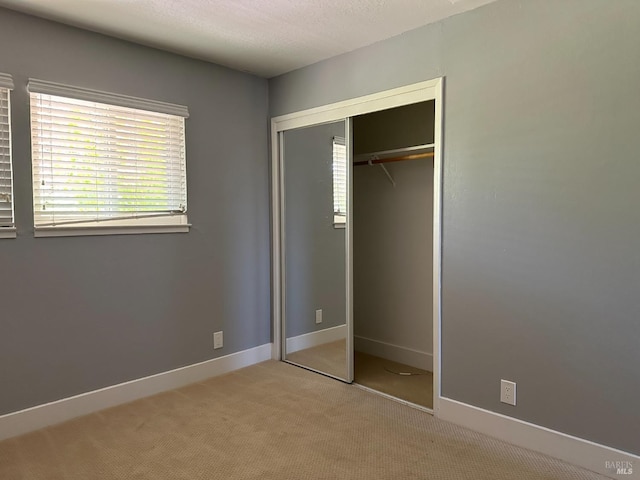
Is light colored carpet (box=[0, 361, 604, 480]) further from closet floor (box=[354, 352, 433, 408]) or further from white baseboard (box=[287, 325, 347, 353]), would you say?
white baseboard (box=[287, 325, 347, 353])

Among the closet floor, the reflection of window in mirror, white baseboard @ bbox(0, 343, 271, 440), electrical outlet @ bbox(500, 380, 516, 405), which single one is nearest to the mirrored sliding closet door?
the reflection of window in mirror

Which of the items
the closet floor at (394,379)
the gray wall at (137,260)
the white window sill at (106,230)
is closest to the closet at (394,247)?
the closet floor at (394,379)

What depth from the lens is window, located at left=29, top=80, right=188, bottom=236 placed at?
271cm

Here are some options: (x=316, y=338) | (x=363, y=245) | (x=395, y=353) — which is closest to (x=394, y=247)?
(x=363, y=245)

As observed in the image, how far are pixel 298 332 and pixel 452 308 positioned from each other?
1.55 m

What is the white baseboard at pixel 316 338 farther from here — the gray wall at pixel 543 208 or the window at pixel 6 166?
the window at pixel 6 166

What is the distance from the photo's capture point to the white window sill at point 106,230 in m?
2.72

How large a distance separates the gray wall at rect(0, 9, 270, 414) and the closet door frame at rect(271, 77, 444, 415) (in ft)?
0.32

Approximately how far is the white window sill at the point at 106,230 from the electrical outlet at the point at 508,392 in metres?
2.33

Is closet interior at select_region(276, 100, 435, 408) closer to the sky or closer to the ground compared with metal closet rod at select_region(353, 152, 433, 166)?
closer to the ground

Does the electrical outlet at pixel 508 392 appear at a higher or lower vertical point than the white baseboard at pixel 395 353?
higher

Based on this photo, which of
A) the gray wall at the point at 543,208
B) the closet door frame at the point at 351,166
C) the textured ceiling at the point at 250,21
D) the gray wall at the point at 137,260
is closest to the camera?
the gray wall at the point at 543,208

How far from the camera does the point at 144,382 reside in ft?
10.4

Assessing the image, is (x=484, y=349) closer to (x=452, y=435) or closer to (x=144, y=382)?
(x=452, y=435)
